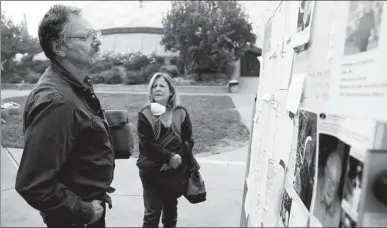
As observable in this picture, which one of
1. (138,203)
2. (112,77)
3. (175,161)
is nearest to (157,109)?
(175,161)

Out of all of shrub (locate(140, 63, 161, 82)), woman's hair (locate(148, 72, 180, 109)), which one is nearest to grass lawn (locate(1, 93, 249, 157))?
shrub (locate(140, 63, 161, 82))

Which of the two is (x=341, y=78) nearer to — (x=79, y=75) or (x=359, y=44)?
(x=359, y=44)

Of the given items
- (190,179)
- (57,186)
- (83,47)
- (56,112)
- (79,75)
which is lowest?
(190,179)

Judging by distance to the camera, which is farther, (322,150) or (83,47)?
(83,47)

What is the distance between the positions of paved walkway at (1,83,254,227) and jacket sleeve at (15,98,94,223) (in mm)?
2301

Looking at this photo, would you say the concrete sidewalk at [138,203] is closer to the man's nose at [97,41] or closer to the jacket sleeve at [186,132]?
the jacket sleeve at [186,132]

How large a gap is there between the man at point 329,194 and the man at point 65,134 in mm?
1080

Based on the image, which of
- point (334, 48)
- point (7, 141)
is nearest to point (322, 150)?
point (334, 48)

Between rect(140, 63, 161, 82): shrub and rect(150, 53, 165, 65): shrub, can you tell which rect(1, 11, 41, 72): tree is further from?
rect(150, 53, 165, 65): shrub

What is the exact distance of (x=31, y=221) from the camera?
3.75 metres

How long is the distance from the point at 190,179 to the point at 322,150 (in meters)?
2.20

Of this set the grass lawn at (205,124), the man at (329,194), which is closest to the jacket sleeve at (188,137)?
the man at (329,194)

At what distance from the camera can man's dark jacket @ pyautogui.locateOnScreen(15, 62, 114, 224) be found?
149cm

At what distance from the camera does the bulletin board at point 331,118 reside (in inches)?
25.0
